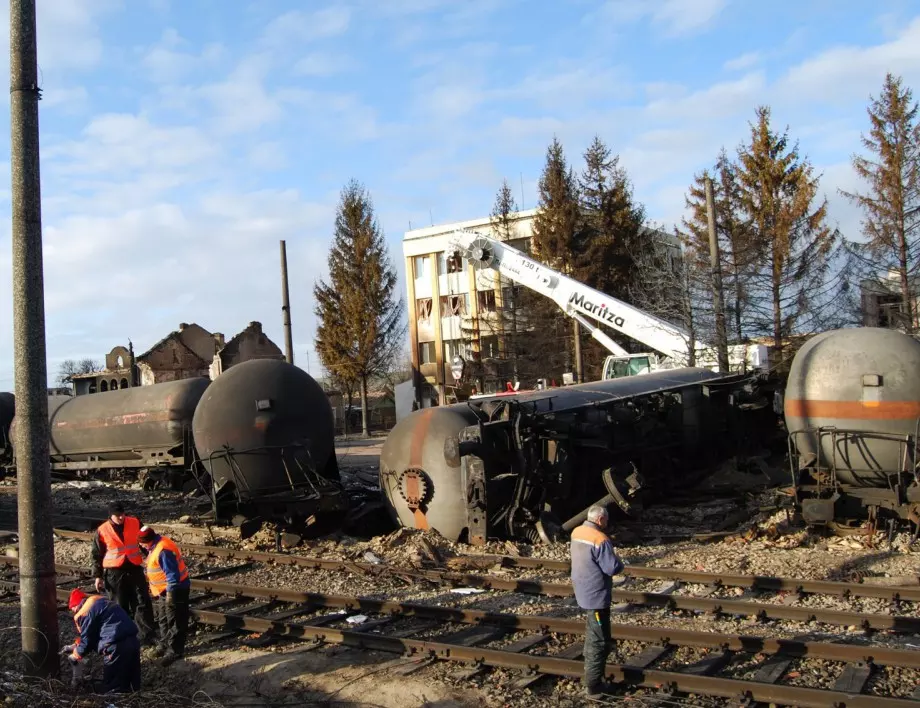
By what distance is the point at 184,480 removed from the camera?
18078 millimetres

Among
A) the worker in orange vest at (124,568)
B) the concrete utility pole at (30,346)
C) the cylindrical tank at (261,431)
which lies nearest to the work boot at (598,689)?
the concrete utility pole at (30,346)

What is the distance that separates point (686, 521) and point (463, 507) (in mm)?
3936

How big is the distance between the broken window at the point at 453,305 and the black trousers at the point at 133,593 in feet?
132

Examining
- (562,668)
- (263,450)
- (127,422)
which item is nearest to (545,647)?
(562,668)

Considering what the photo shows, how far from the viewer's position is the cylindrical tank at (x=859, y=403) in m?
11.1

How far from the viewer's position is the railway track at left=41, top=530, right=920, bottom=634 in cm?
745

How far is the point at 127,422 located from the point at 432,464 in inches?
379

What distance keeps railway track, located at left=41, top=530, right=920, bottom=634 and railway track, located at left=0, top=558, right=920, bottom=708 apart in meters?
1.07

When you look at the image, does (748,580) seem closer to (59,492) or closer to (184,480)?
(184,480)

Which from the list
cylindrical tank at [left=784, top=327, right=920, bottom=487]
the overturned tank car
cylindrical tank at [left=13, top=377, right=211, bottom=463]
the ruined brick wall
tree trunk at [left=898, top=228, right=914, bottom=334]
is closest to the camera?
cylindrical tank at [left=784, top=327, right=920, bottom=487]

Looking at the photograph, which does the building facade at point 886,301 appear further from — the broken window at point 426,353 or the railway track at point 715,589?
the broken window at point 426,353

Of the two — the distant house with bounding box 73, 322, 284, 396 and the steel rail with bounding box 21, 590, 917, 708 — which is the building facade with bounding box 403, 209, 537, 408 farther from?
the steel rail with bounding box 21, 590, 917, 708

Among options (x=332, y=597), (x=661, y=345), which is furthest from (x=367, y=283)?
(x=332, y=597)

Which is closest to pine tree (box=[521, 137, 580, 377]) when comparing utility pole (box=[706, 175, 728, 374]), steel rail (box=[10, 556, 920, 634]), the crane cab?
the crane cab
